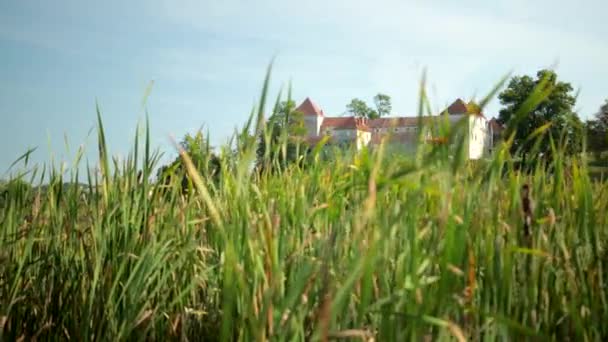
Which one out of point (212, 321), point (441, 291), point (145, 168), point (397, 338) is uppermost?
point (145, 168)

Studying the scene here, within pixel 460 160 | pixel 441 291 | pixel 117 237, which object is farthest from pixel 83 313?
pixel 460 160

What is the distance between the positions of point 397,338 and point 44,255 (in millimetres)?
1270

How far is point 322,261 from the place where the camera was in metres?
1.12

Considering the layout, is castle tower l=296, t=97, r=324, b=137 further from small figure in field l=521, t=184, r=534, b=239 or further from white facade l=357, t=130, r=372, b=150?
small figure in field l=521, t=184, r=534, b=239

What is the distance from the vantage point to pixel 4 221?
1.92m

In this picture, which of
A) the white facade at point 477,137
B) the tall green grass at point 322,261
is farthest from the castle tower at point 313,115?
the white facade at point 477,137

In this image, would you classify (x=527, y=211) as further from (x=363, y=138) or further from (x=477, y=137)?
(x=363, y=138)

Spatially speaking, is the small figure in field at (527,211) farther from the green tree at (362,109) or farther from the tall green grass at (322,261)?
the green tree at (362,109)

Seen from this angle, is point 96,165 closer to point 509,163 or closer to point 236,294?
point 236,294

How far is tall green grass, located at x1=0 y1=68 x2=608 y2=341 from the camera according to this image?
1062mm

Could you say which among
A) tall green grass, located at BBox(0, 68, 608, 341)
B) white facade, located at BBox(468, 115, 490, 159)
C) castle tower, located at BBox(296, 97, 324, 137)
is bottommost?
tall green grass, located at BBox(0, 68, 608, 341)

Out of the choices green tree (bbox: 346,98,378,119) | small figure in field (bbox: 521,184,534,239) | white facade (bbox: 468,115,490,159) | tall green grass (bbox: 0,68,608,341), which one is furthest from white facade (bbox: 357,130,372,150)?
green tree (bbox: 346,98,378,119)

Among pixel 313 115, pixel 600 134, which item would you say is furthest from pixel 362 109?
pixel 600 134

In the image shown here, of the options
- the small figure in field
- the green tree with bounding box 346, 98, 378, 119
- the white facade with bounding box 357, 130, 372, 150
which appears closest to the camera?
the small figure in field
